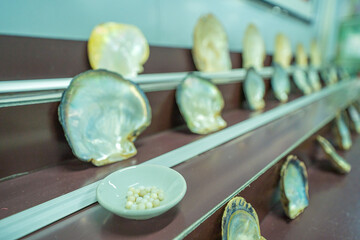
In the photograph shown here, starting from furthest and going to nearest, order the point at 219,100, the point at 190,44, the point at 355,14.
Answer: the point at 355,14 < the point at 190,44 < the point at 219,100

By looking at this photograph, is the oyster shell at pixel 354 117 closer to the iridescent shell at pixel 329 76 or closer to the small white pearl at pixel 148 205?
the iridescent shell at pixel 329 76

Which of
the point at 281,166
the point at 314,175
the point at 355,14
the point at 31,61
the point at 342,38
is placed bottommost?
the point at 314,175

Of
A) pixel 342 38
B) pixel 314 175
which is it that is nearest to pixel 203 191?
pixel 314 175

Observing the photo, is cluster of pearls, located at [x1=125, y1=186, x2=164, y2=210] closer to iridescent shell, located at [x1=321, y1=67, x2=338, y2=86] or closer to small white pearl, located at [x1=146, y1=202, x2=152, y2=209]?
small white pearl, located at [x1=146, y1=202, x2=152, y2=209]

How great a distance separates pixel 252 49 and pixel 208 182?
1188 mm

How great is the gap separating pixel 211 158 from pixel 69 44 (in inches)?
21.2

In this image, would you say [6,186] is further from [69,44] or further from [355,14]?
[355,14]

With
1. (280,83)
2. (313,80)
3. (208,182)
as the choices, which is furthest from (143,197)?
(313,80)

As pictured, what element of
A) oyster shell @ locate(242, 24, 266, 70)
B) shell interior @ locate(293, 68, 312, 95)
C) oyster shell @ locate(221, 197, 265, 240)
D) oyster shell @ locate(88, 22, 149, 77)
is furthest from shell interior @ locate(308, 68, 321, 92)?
oyster shell @ locate(221, 197, 265, 240)

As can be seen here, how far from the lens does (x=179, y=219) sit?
1.37 feet

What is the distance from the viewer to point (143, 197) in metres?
0.44

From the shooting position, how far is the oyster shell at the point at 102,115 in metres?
0.53

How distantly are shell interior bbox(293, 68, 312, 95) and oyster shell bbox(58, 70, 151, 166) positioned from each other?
1456 millimetres

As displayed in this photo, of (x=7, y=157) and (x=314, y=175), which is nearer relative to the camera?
(x=7, y=157)
